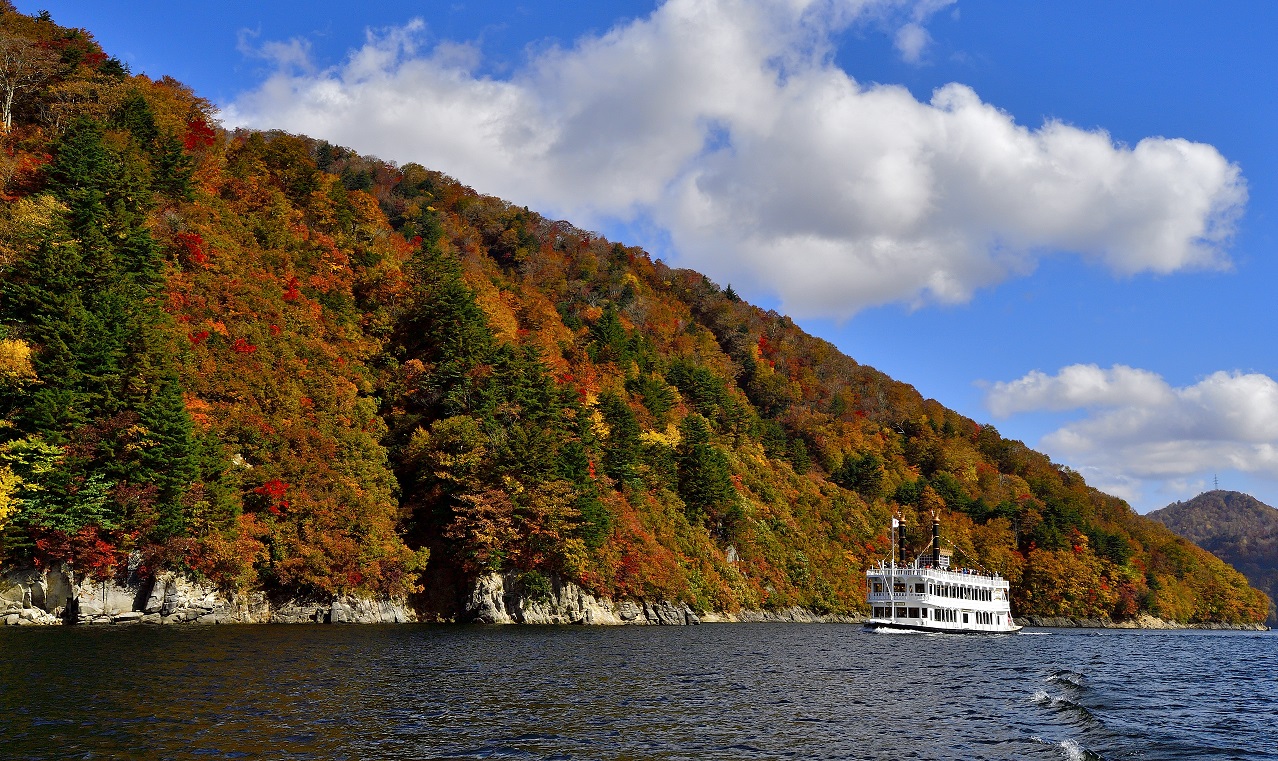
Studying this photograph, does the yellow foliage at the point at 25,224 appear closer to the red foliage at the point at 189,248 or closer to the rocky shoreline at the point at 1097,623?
the red foliage at the point at 189,248

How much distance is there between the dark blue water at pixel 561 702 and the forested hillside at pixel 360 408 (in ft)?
38.5

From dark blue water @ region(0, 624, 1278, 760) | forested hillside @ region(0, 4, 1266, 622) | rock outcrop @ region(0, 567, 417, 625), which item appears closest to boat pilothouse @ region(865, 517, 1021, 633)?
forested hillside @ region(0, 4, 1266, 622)

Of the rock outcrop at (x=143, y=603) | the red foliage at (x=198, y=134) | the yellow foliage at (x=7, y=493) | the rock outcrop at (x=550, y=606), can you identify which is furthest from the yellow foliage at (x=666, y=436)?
the yellow foliage at (x=7, y=493)

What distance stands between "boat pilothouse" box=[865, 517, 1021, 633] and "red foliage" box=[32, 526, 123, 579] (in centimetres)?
6345

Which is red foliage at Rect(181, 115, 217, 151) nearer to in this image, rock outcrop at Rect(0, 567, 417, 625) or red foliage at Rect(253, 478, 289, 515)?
red foliage at Rect(253, 478, 289, 515)

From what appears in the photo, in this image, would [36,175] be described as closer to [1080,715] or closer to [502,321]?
[502,321]

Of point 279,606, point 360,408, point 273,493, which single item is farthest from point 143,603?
point 360,408

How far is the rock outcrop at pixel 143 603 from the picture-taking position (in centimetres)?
4997

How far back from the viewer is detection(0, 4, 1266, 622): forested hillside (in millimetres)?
54344

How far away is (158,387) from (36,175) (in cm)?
2402

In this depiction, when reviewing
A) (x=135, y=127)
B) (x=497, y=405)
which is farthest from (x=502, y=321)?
(x=135, y=127)

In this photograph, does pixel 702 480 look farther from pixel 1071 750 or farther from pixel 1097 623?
pixel 1071 750

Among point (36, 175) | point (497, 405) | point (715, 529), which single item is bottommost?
point (715, 529)

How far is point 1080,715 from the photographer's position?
107ft
